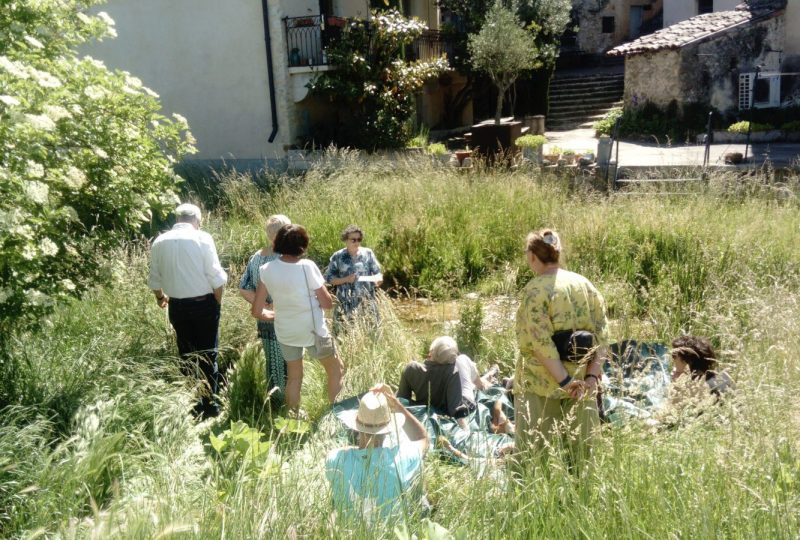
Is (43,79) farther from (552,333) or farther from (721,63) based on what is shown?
(721,63)

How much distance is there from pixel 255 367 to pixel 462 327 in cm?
190

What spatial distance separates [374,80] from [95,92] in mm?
11705

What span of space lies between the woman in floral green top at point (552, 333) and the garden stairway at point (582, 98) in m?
19.8

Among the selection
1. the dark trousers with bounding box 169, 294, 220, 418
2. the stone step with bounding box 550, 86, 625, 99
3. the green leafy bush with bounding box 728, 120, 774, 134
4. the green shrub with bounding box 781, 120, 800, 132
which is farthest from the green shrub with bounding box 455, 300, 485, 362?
the stone step with bounding box 550, 86, 625, 99

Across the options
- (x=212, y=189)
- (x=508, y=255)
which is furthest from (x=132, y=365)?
(x=212, y=189)

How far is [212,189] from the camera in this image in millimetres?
13023

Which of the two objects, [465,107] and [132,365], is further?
[465,107]

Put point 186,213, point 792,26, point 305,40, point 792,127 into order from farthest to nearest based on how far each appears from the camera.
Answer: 1. point 792,26
2. point 792,127
3. point 305,40
4. point 186,213

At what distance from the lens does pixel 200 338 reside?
21.2 ft

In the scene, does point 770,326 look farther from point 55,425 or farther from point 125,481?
point 55,425

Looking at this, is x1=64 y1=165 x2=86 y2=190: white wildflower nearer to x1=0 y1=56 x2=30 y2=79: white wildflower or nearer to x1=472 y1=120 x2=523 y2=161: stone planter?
x1=0 y1=56 x2=30 y2=79: white wildflower

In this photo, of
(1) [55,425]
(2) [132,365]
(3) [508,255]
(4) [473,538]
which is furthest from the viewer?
(3) [508,255]

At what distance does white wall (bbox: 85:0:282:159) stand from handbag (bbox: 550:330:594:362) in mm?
12895

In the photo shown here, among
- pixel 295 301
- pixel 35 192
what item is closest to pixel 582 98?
pixel 295 301
